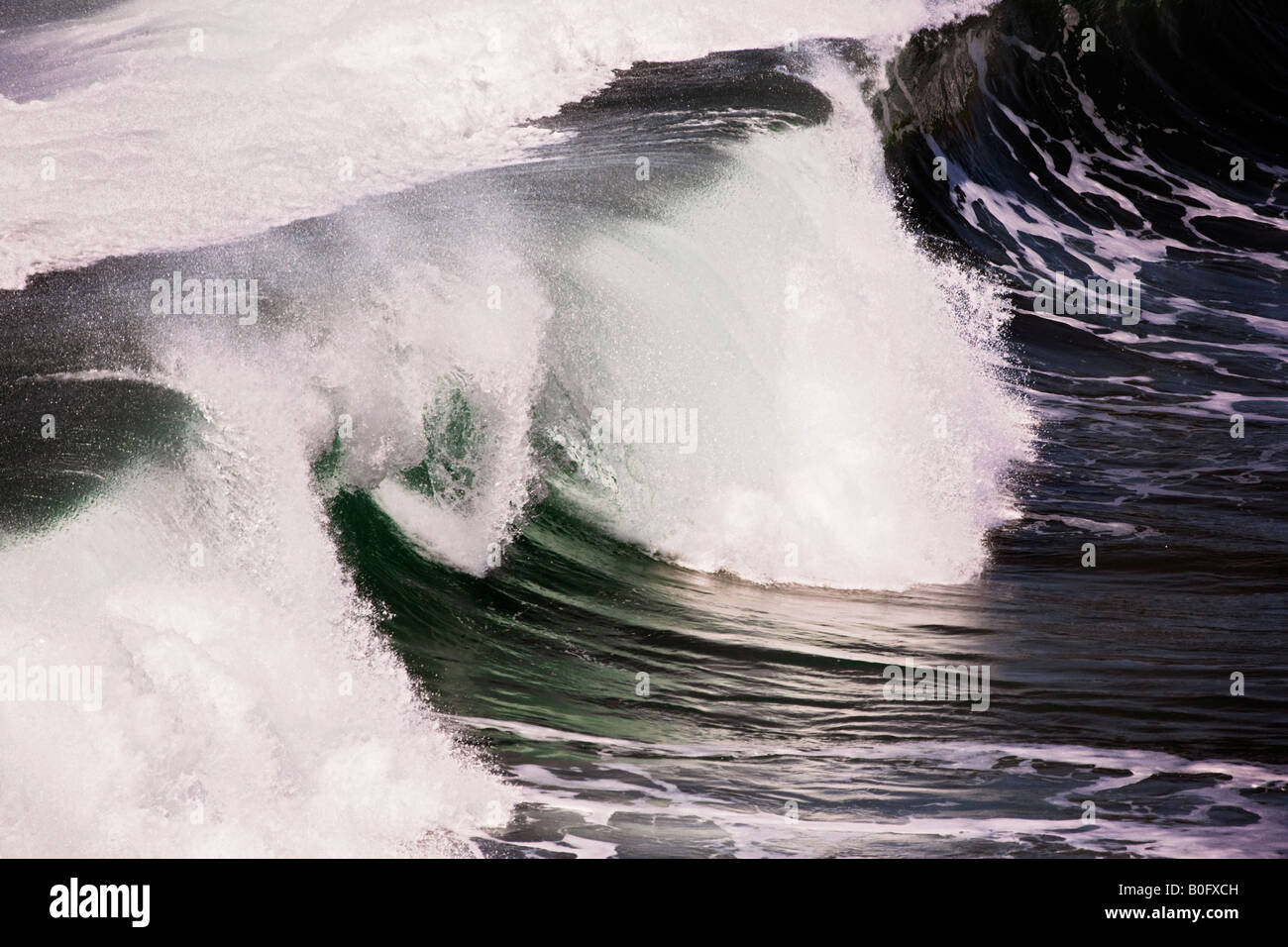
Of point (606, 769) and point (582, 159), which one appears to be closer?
point (606, 769)

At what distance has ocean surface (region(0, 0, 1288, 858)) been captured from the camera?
5.00 metres

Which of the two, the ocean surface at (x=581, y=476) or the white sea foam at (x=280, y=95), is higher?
the white sea foam at (x=280, y=95)

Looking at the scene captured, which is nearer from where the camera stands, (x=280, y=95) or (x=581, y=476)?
(x=581, y=476)

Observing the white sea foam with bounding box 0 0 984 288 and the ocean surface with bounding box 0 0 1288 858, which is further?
the white sea foam with bounding box 0 0 984 288

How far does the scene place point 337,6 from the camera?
1269 centimetres

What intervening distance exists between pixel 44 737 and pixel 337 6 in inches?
378

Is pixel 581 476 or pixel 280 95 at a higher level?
pixel 280 95

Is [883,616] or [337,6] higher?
[337,6]

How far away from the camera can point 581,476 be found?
25.3ft

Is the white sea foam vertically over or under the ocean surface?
over

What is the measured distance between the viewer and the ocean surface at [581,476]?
197 inches

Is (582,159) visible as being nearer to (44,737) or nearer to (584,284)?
(584,284)

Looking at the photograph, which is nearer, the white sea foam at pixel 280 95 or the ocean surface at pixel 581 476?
the ocean surface at pixel 581 476

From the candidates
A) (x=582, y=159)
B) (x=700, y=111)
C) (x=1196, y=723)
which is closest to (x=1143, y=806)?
(x=1196, y=723)
